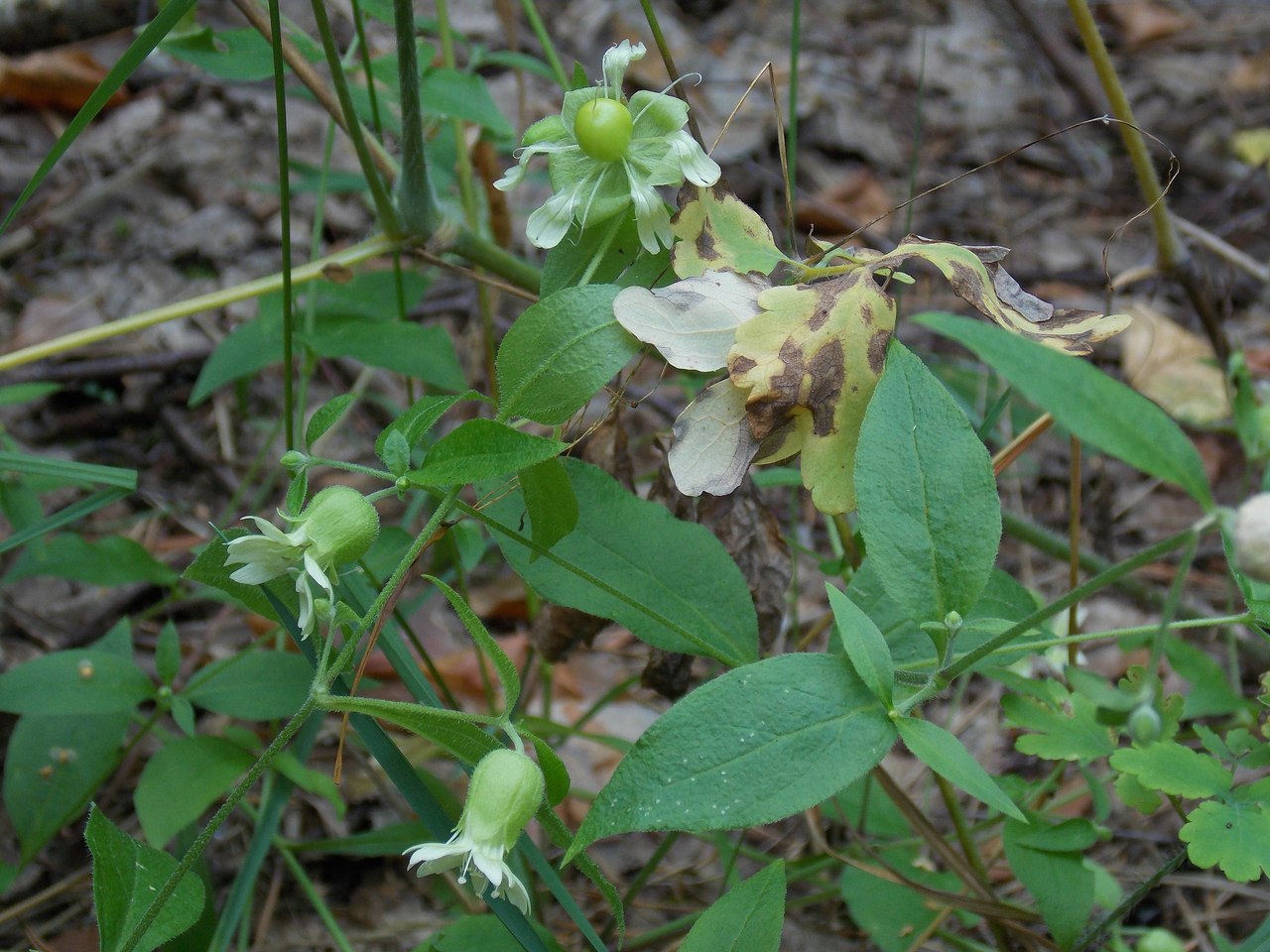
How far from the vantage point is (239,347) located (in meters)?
1.47

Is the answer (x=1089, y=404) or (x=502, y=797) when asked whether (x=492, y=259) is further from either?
(x=1089, y=404)

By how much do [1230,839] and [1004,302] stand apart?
1.68 feet

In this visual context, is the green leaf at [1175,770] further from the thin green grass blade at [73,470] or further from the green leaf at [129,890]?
the thin green grass blade at [73,470]

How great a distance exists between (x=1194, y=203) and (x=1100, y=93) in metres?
0.40

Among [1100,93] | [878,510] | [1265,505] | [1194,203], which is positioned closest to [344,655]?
[878,510]

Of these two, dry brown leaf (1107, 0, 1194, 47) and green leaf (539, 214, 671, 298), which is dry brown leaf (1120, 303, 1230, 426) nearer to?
dry brown leaf (1107, 0, 1194, 47)

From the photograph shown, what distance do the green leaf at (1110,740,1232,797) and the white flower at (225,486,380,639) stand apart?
0.72 meters

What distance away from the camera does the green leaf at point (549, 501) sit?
0.86 meters

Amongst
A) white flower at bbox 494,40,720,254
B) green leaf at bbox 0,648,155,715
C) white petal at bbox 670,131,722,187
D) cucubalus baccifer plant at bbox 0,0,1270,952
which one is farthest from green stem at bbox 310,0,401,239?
green leaf at bbox 0,648,155,715

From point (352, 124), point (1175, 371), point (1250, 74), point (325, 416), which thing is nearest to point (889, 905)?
point (325, 416)

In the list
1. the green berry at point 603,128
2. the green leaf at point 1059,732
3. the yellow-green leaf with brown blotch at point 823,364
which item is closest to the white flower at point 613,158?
the green berry at point 603,128

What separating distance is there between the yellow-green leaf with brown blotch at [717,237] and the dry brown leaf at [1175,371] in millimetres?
1354

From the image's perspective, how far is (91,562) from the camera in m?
1.32

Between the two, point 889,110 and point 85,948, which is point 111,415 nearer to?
point 85,948
